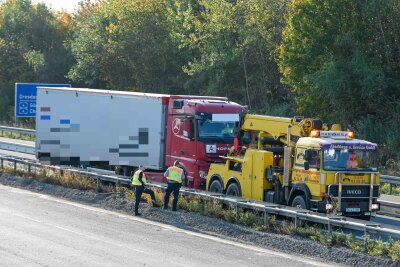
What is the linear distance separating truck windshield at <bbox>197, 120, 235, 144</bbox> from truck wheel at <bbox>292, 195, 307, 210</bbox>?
5.53 m

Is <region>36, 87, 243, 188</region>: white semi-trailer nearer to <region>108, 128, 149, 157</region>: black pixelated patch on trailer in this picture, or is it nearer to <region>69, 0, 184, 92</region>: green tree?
<region>108, 128, 149, 157</region>: black pixelated patch on trailer

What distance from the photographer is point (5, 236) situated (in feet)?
64.7

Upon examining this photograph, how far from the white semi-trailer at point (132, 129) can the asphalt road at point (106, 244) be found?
12.6 feet

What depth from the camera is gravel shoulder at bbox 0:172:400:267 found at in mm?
17078

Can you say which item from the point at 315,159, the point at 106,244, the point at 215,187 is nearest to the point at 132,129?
the point at 215,187

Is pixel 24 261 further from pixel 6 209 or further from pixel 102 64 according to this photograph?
pixel 102 64

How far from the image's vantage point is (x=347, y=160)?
832 inches

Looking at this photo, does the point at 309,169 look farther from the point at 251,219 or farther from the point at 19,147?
the point at 19,147

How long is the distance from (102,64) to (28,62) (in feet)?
41.2

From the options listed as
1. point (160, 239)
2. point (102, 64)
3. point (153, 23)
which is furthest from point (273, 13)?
point (160, 239)

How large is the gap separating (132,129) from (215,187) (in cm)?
480

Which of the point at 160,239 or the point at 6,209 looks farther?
the point at 6,209

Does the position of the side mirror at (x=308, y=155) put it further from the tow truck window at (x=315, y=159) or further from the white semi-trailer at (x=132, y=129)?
the white semi-trailer at (x=132, y=129)

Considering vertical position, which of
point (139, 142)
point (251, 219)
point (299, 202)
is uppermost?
point (139, 142)
